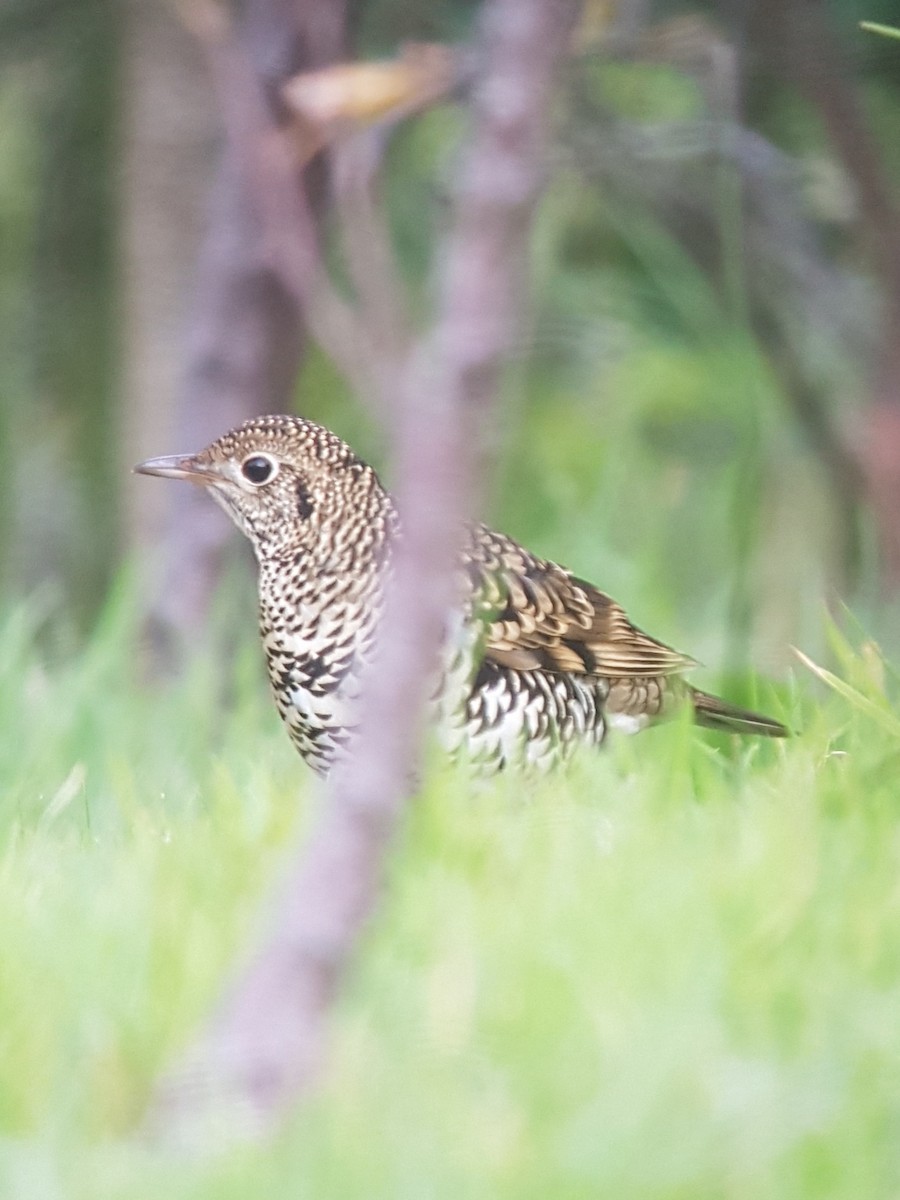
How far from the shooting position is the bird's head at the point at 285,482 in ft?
12.5

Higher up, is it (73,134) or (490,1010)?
(490,1010)

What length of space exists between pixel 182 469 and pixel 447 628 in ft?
2.24

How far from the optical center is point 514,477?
5.70 meters

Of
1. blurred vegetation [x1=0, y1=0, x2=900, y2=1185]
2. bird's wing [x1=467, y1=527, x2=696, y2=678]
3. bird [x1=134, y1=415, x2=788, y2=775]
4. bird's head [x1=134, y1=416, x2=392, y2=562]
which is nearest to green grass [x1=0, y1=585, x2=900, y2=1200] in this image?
blurred vegetation [x1=0, y1=0, x2=900, y2=1185]

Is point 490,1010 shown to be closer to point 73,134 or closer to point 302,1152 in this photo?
point 302,1152

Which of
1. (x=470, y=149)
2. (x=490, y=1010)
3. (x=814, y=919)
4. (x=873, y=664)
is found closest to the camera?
(x=470, y=149)

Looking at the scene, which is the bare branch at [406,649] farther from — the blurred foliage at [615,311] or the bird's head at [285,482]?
the blurred foliage at [615,311]

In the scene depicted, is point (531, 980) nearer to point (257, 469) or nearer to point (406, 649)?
point (406, 649)

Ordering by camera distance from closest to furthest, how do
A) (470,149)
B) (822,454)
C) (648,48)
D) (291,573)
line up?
(470,149) < (291,573) < (648,48) < (822,454)

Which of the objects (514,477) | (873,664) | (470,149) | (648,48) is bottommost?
(514,477)

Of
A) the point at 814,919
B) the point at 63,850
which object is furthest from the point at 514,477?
the point at 814,919

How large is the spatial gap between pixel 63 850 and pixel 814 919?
126 cm

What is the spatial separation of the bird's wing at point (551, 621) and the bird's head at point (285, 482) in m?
0.23

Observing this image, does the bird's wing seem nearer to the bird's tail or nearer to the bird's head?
the bird's tail
